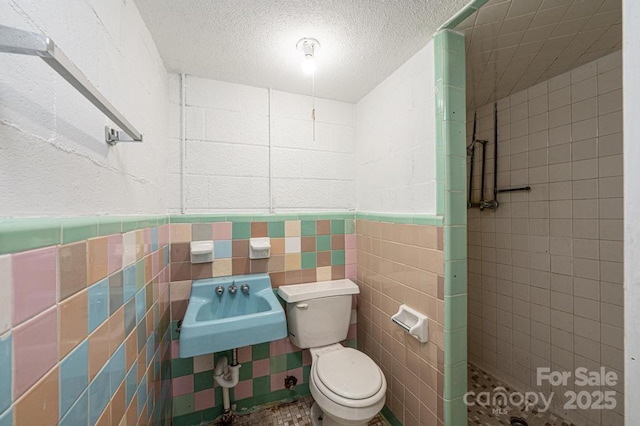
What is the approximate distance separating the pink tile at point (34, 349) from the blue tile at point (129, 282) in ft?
1.17

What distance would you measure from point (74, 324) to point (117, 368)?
13.0 inches

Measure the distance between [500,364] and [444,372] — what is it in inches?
47.4

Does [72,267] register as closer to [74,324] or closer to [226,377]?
[74,324]

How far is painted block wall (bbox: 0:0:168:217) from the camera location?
0.43 metres

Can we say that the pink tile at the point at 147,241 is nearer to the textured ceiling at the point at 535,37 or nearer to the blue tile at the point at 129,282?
the blue tile at the point at 129,282

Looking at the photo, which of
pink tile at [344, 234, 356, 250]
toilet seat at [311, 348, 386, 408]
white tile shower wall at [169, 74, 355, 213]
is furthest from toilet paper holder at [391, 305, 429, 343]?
white tile shower wall at [169, 74, 355, 213]

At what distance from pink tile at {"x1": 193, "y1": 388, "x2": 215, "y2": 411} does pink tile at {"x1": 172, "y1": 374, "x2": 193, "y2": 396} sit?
59 mm

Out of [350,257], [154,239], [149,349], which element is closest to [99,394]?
[149,349]

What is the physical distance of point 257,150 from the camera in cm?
167

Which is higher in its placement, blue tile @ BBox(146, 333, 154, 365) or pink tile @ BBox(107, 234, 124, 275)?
pink tile @ BBox(107, 234, 124, 275)

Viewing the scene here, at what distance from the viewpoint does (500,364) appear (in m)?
1.90

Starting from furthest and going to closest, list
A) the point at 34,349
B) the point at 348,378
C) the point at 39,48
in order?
the point at 348,378 → the point at 34,349 → the point at 39,48

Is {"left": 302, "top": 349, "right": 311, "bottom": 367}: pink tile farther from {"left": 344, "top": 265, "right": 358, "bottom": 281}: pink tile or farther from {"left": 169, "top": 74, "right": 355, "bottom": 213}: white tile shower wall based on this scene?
{"left": 169, "top": 74, "right": 355, "bottom": 213}: white tile shower wall

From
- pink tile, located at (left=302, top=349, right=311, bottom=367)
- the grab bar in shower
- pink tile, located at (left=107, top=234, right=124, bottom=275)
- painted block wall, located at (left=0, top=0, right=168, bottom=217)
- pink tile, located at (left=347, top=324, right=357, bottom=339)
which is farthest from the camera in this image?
pink tile, located at (left=347, top=324, right=357, bottom=339)
